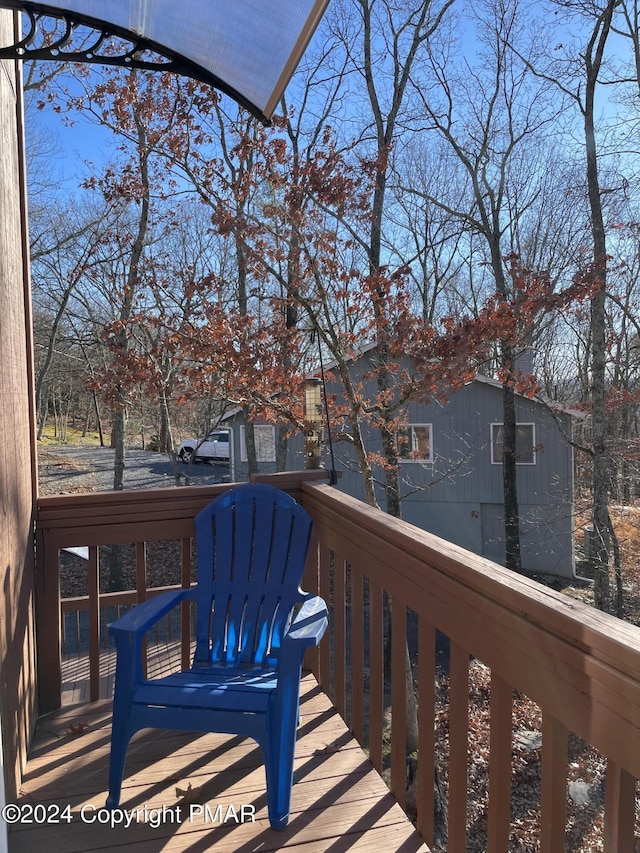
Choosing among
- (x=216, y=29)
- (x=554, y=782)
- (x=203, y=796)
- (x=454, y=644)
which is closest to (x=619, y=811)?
(x=554, y=782)

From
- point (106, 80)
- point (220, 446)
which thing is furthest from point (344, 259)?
point (220, 446)

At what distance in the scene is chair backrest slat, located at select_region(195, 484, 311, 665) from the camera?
2.21 m

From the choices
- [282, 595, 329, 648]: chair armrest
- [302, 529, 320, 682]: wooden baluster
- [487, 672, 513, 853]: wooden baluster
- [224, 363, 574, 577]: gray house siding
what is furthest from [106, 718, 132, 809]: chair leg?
[224, 363, 574, 577]: gray house siding

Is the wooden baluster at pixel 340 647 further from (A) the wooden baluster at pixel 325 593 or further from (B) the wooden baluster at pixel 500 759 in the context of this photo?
(B) the wooden baluster at pixel 500 759

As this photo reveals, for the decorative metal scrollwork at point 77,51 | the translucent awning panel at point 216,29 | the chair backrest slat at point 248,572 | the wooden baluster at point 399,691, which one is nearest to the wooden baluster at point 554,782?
the wooden baluster at point 399,691

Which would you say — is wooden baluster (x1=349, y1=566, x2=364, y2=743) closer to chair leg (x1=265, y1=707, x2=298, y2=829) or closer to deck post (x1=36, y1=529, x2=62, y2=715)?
chair leg (x1=265, y1=707, x2=298, y2=829)

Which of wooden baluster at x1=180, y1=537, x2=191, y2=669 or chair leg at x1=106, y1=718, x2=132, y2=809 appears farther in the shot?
wooden baluster at x1=180, y1=537, x2=191, y2=669

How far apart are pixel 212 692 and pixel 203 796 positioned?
0.35 meters

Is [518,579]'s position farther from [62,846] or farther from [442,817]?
[442,817]

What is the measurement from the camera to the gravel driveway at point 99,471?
13657mm

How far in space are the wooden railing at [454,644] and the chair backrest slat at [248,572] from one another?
171 mm

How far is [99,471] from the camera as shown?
51.6 feet

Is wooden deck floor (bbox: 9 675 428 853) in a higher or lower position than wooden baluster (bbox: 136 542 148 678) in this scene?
lower

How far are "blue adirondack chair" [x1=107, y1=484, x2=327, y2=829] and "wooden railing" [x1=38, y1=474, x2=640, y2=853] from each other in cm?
19
